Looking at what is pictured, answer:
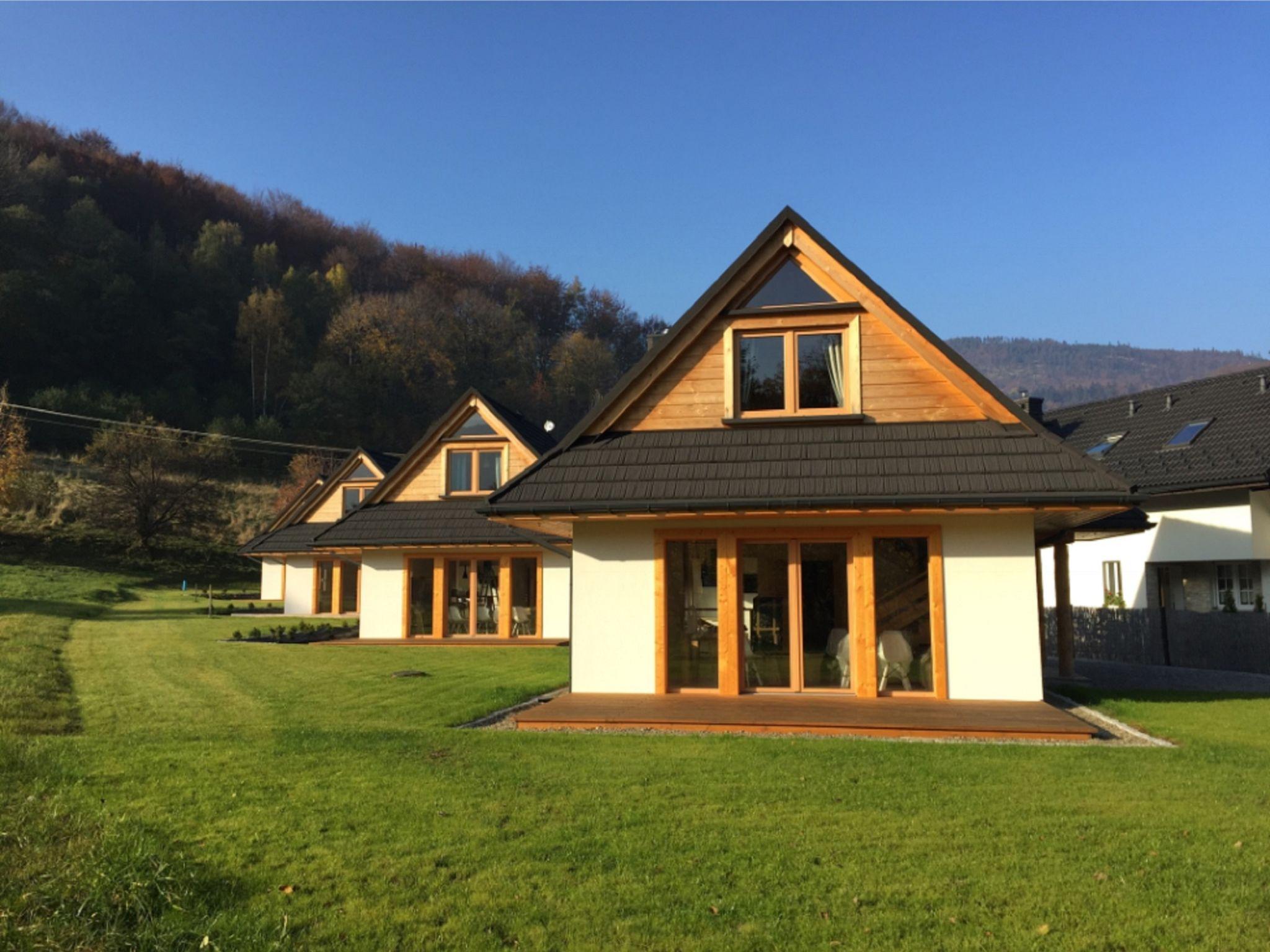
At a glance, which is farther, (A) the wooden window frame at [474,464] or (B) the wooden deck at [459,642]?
(A) the wooden window frame at [474,464]

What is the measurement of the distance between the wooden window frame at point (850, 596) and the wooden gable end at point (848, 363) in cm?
168

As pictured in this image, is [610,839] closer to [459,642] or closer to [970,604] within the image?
[970,604]

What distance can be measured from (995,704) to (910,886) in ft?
21.0

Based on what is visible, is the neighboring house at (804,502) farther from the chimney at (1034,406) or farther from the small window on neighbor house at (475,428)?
the chimney at (1034,406)

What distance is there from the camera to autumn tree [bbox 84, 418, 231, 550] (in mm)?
45844

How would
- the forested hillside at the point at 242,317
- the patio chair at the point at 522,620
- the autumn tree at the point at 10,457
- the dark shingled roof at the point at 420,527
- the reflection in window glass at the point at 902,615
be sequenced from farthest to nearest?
the forested hillside at the point at 242,317, the autumn tree at the point at 10,457, the patio chair at the point at 522,620, the dark shingled roof at the point at 420,527, the reflection in window glass at the point at 902,615

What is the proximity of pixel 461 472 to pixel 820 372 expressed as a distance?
14.8 m

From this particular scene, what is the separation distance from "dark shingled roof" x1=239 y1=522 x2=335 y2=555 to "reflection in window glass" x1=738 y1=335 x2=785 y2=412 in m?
23.5

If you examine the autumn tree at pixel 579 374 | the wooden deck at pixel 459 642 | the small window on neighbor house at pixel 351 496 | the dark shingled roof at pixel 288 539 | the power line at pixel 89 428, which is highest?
the autumn tree at pixel 579 374

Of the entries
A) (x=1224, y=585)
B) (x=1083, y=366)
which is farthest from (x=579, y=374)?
(x=1083, y=366)

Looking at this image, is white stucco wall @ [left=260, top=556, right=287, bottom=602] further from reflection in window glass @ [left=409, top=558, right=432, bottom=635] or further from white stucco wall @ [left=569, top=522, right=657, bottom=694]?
white stucco wall @ [left=569, top=522, right=657, bottom=694]

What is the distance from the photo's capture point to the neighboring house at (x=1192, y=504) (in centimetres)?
1875

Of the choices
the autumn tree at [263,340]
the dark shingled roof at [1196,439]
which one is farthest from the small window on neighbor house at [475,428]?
the autumn tree at [263,340]

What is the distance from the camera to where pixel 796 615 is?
1150cm
